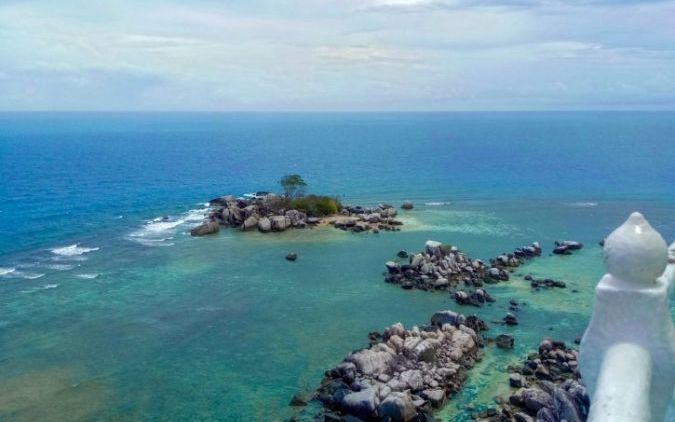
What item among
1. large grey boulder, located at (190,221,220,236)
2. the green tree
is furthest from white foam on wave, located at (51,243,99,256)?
the green tree

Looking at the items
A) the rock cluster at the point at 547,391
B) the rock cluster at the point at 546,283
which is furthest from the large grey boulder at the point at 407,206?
the rock cluster at the point at 547,391

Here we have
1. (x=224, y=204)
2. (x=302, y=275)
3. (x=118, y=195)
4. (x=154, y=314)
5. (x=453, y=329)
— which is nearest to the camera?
(x=453, y=329)

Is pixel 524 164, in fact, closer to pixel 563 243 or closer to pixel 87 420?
pixel 563 243

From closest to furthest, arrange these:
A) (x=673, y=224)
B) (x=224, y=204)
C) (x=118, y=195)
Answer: (x=673, y=224) → (x=224, y=204) → (x=118, y=195)

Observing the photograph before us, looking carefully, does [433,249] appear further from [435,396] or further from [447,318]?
[435,396]

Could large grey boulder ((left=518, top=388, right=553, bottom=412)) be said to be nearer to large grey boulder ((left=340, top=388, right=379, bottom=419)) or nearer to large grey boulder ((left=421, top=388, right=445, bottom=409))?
large grey boulder ((left=421, top=388, right=445, bottom=409))

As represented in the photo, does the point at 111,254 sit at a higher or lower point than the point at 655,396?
lower

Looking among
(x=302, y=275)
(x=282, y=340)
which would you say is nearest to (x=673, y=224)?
(x=302, y=275)

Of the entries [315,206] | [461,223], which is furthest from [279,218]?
[461,223]
